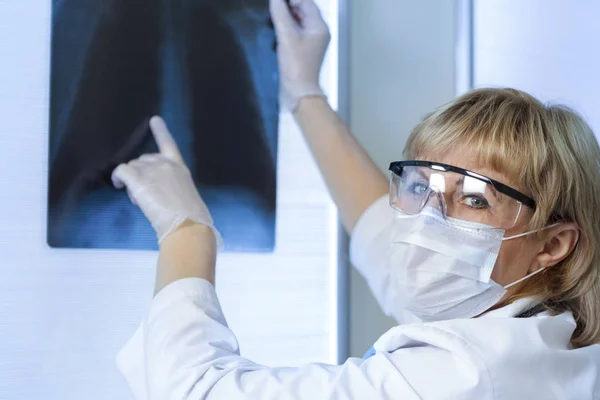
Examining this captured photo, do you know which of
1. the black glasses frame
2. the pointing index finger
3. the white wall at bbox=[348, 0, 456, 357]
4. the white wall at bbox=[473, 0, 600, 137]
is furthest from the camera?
the white wall at bbox=[473, 0, 600, 137]

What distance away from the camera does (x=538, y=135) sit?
39.9 inches

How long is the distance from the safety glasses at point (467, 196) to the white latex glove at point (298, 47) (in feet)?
1.05

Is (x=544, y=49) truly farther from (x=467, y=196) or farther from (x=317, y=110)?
(x=467, y=196)

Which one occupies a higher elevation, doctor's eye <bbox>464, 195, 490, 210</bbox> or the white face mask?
doctor's eye <bbox>464, 195, 490, 210</bbox>

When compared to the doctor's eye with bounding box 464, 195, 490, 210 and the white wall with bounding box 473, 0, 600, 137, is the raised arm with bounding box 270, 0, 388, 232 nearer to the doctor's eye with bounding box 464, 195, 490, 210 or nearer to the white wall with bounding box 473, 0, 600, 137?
the doctor's eye with bounding box 464, 195, 490, 210

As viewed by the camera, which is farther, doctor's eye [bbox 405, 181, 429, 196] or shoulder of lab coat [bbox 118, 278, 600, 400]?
doctor's eye [bbox 405, 181, 429, 196]

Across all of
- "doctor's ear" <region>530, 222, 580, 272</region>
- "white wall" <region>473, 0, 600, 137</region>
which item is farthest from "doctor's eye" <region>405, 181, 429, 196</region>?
"white wall" <region>473, 0, 600, 137</region>

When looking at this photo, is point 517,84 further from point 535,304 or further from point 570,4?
point 535,304

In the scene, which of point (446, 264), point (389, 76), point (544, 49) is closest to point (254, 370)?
point (446, 264)

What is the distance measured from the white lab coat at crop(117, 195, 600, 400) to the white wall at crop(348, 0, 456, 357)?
16.0 inches

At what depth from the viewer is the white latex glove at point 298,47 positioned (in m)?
1.25

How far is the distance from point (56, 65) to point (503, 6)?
1.05 metres

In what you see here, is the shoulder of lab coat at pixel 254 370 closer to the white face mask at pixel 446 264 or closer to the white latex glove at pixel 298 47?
the white face mask at pixel 446 264

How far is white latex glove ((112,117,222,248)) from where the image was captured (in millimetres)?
1052
